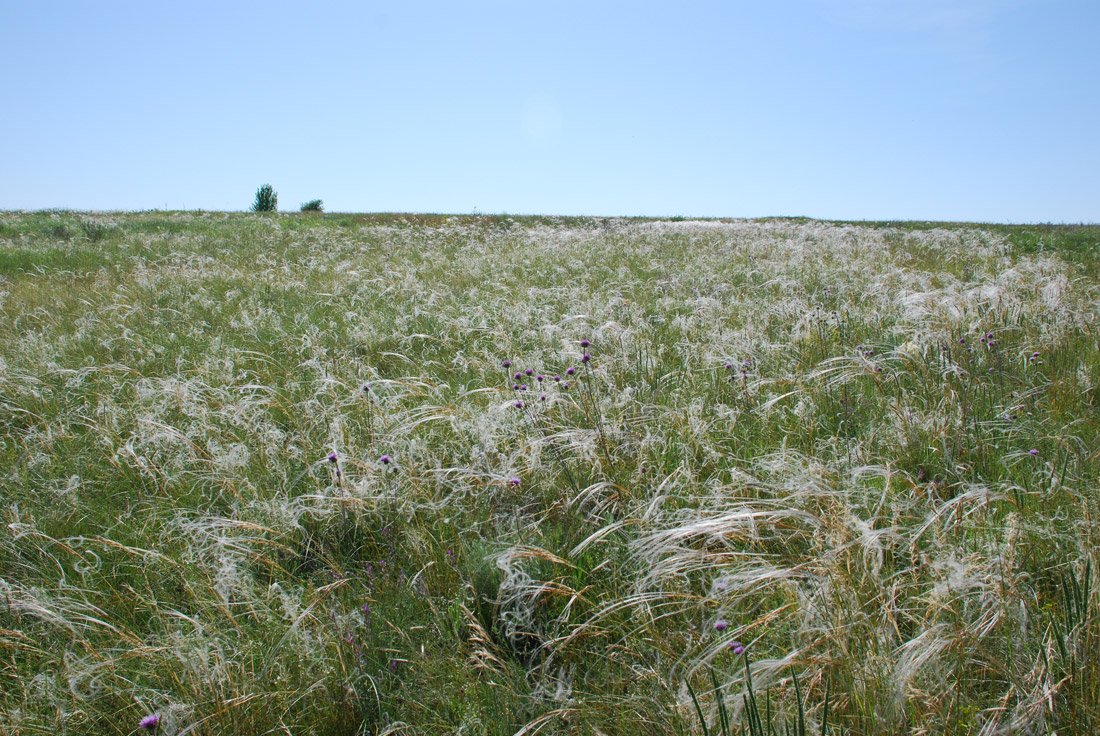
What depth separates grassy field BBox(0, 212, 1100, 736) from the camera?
4.67ft

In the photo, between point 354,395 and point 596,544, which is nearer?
point 596,544

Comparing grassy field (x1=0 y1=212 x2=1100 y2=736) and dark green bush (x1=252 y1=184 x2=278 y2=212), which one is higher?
dark green bush (x1=252 y1=184 x2=278 y2=212)

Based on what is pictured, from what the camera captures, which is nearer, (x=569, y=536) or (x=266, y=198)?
(x=569, y=536)

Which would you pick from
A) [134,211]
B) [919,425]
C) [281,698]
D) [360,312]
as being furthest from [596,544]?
[134,211]

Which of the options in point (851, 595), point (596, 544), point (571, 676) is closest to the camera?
point (851, 595)

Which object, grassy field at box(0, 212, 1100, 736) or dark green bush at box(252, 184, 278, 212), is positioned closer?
grassy field at box(0, 212, 1100, 736)

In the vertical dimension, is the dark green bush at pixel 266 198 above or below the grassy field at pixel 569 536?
above

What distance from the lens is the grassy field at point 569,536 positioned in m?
1.42

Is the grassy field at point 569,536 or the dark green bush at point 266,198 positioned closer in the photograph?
the grassy field at point 569,536

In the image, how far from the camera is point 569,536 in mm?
2143

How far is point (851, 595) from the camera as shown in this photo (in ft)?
4.95

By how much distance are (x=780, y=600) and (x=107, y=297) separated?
851 cm

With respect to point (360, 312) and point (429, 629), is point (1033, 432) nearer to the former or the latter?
point (429, 629)

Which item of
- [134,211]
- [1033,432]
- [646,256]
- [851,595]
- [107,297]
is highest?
→ [134,211]
